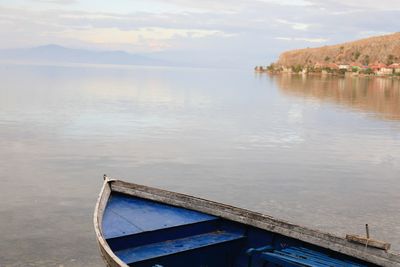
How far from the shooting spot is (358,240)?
26.0ft

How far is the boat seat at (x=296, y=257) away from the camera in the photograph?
7.89 metres

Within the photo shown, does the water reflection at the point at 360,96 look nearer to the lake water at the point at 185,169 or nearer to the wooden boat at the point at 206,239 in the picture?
the lake water at the point at 185,169

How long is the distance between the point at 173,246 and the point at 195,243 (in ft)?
1.38

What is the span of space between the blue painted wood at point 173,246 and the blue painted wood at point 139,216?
294 millimetres

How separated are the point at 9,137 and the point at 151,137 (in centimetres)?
713

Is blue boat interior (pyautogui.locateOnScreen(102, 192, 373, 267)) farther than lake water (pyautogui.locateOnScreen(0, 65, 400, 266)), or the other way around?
lake water (pyautogui.locateOnScreen(0, 65, 400, 266))

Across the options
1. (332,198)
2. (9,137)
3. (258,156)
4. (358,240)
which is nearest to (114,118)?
(9,137)

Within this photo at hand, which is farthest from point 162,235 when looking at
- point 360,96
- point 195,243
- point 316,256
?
point 360,96

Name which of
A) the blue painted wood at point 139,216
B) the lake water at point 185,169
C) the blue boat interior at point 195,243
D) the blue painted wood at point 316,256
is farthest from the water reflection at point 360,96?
the blue painted wood at point 316,256

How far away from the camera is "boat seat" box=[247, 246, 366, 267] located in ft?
25.9

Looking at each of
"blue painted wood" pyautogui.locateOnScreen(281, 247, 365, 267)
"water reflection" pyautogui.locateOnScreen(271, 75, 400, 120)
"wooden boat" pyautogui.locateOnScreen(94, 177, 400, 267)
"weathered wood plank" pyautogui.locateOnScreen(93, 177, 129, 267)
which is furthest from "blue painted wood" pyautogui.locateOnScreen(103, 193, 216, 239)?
"water reflection" pyautogui.locateOnScreen(271, 75, 400, 120)

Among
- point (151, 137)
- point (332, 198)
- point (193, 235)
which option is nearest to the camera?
point (193, 235)

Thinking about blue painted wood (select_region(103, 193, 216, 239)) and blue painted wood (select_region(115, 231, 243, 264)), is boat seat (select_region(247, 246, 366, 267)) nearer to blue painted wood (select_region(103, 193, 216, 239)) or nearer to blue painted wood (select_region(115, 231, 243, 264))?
blue painted wood (select_region(115, 231, 243, 264))

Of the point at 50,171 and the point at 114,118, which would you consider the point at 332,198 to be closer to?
the point at 50,171
